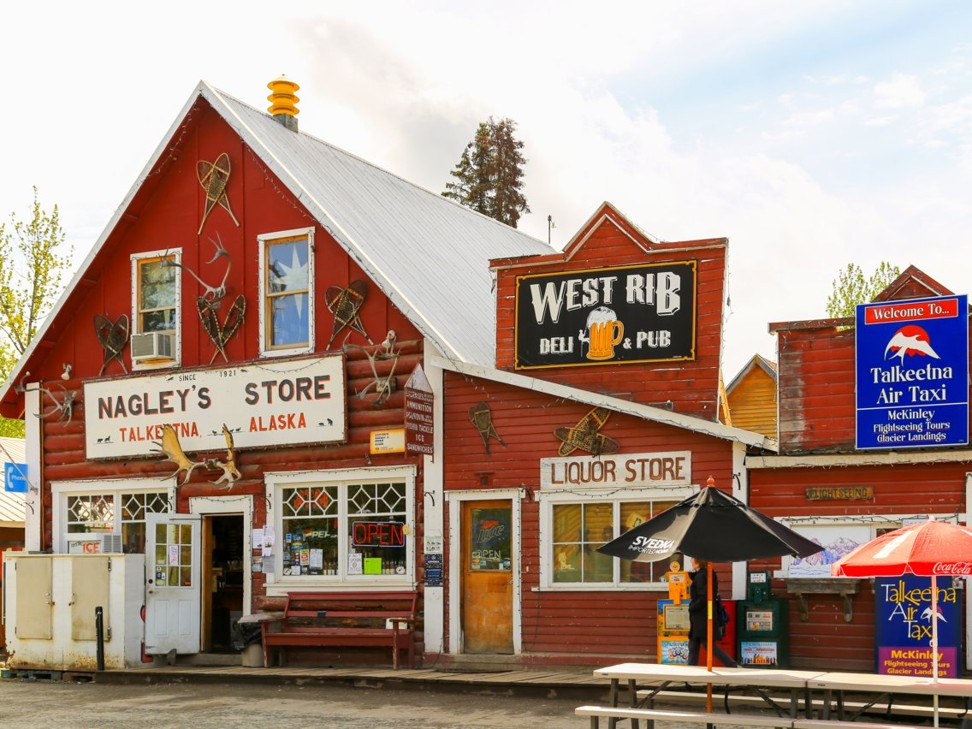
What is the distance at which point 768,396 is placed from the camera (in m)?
30.4

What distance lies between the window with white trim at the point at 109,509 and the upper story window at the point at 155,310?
2012 millimetres

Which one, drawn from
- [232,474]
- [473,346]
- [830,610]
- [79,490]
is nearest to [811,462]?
[830,610]

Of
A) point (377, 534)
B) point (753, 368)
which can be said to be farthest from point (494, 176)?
point (377, 534)

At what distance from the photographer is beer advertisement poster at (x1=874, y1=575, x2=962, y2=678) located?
15227mm

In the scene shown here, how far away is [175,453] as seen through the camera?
20875 millimetres

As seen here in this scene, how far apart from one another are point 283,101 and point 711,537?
14.0m

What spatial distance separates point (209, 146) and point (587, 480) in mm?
8201

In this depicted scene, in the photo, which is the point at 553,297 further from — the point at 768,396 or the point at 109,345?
the point at 768,396

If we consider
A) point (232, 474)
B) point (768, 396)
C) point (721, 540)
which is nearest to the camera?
point (721, 540)

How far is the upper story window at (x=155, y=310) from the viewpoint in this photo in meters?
21.2

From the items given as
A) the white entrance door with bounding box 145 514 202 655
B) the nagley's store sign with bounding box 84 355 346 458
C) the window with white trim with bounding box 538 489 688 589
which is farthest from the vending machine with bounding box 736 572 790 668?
the white entrance door with bounding box 145 514 202 655

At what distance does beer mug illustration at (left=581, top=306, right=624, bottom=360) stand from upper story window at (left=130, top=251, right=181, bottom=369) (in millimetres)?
6842

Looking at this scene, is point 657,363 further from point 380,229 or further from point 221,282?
point 221,282

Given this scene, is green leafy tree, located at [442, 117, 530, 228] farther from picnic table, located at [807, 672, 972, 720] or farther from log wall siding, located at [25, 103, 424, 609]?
picnic table, located at [807, 672, 972, 720]
